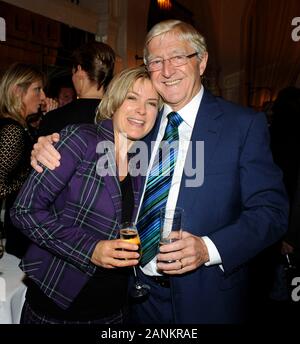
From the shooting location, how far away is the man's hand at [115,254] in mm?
1437

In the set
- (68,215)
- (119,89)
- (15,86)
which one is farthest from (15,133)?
(68,215)

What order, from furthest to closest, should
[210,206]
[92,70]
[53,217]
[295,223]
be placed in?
1. [92,70]
2. [295,223]
3. [210,206]
4. [53,217]

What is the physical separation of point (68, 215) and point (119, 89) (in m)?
0.66

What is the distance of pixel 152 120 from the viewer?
75.6 inches

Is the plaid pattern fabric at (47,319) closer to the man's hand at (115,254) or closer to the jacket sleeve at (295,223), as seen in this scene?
the man's hand at (115,254)

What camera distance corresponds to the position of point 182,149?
180 cm

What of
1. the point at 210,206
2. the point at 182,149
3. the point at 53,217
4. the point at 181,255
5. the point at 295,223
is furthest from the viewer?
the point at 295,223

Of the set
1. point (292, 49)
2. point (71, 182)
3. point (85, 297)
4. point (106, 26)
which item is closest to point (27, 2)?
point (106, 26)

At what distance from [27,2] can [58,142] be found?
3550mm

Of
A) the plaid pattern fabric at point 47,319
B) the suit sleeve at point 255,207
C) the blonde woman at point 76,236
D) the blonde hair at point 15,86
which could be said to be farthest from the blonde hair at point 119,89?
the blonde hair at point 15,86

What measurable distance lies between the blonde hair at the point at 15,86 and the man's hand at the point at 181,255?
1711mm

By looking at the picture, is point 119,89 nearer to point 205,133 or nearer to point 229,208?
point 205,133

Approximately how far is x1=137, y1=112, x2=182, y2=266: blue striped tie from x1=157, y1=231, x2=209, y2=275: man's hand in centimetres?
25
